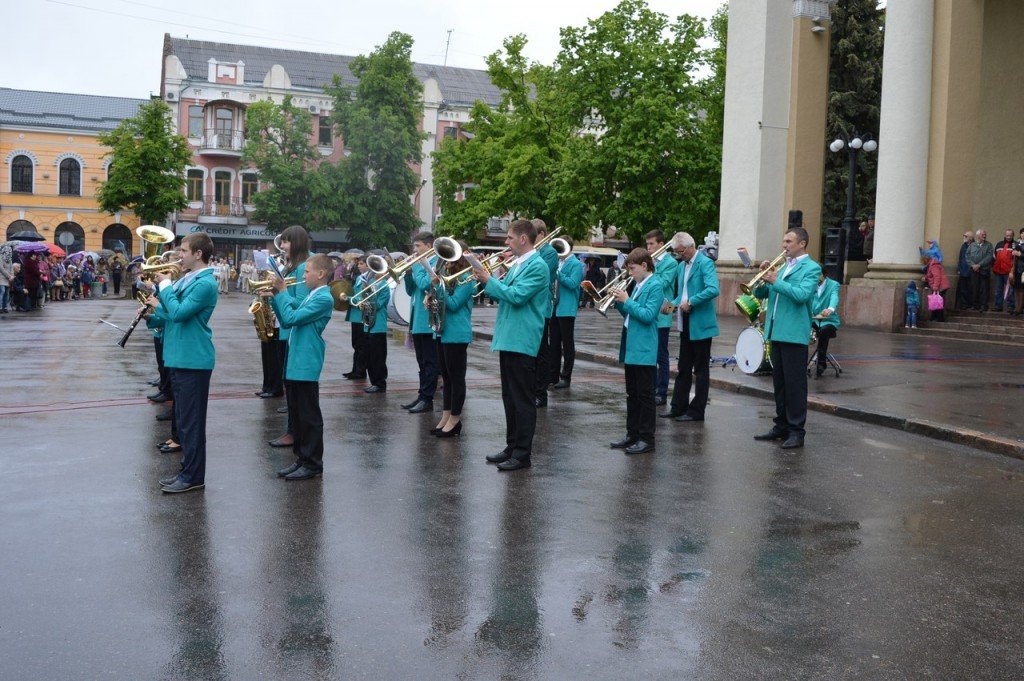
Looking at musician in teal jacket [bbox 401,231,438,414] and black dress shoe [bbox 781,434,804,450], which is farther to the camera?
musician in teal jacket [bbox 401,231,438,414]

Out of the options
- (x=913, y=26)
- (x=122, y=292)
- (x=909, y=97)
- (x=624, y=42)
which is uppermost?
(x=624, y=42)

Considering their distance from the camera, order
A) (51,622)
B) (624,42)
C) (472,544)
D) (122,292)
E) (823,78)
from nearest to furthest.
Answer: (51,622) < (472,544) < (823,78) < (624,42) < (122,292)

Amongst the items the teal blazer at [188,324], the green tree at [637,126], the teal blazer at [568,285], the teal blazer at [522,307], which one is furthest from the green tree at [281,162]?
the teal blazer at [188,324]

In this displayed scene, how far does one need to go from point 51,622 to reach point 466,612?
1.86m

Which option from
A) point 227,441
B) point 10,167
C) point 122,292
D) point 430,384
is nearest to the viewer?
point 227,441

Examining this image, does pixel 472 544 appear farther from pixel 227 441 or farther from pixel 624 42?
pixel 624 42

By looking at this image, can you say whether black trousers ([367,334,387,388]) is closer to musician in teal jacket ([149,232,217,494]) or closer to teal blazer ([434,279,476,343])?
teal blazer ([434,279,476,343])

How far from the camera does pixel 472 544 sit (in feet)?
19.4

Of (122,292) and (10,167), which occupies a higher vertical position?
(10,167)

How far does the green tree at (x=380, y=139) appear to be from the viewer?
56.0 m

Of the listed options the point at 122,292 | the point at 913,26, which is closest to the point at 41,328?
the point at 913,26

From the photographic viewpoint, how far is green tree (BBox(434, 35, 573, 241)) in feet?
142

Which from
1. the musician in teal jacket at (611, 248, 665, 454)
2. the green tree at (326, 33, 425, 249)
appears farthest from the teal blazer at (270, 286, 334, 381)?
the green tree at (326, 33, 425, 249)

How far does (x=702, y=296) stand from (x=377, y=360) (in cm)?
423
